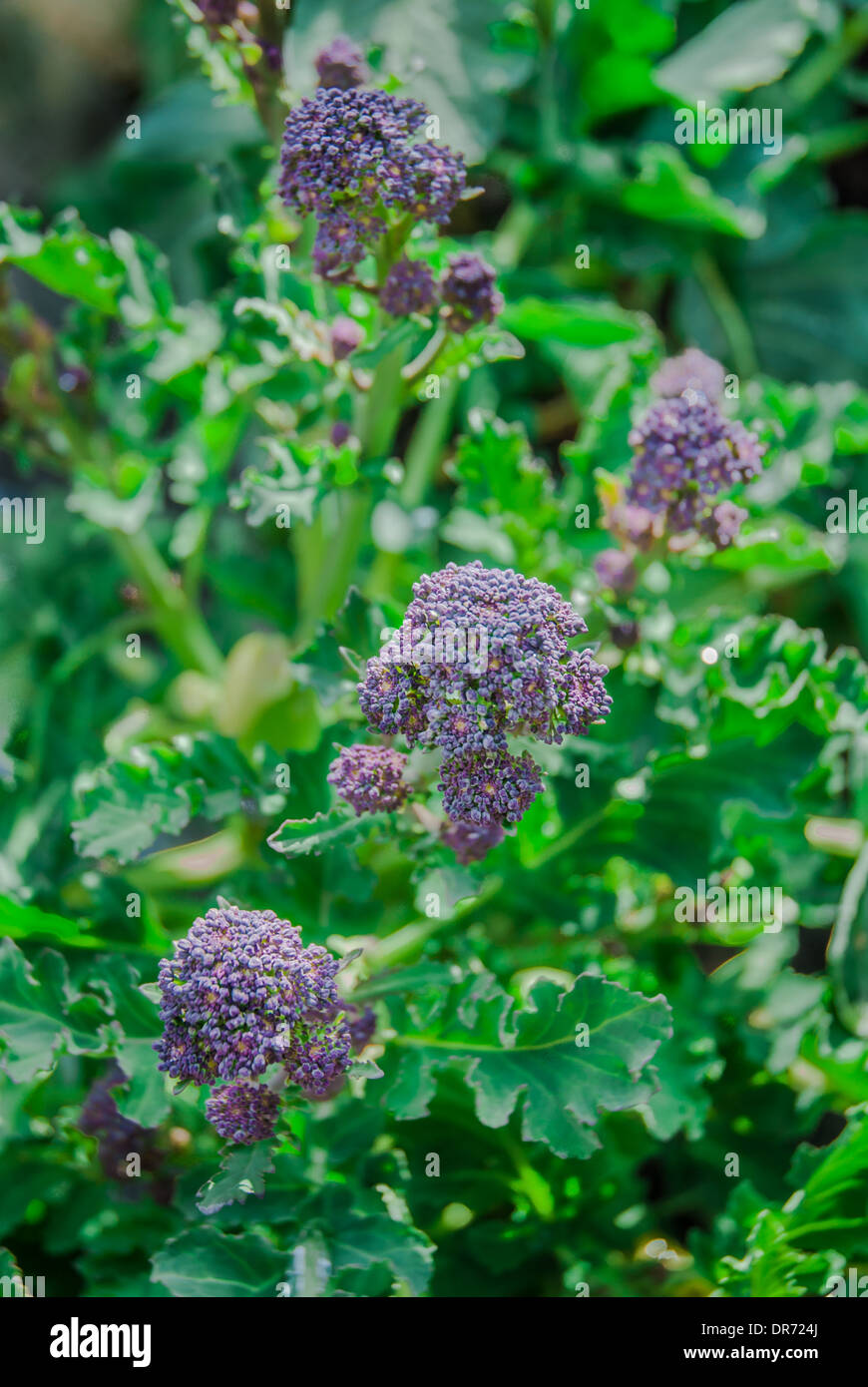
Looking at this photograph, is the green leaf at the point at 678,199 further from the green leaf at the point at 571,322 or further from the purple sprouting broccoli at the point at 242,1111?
the purple sprouting broccoli at the point at 242,1111

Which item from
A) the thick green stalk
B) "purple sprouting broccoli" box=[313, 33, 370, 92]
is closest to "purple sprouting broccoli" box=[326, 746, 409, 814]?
"purple sprouting broccoli" box=[313, 33, 370, 92]

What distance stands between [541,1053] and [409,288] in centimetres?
A: 52

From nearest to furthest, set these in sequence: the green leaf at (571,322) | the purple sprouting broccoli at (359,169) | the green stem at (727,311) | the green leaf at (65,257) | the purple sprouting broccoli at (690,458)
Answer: the purple sprouting broccoli at (359,169) < the purple sprouting broccoli at (690,458) < the green leaf at (65,257) < the green leaf at (571,322) < the green stem at (727,311)

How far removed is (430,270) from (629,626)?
31cm

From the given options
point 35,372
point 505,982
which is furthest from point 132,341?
point 505,982

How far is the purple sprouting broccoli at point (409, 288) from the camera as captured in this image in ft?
2.69

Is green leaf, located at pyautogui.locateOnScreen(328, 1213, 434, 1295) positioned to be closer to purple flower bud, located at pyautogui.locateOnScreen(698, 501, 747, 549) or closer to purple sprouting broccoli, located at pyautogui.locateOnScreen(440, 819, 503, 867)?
purple sprouting broccoli, located at pyautogui.locateOnScreen(440, 819, 503, 867)

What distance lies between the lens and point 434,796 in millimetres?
773

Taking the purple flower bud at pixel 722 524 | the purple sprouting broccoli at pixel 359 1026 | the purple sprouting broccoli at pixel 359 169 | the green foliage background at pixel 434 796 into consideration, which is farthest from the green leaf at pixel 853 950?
the purple sprouting broccoli at pixel 359 169

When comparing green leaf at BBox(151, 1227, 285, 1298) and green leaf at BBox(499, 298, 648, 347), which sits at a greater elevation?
green leaf at BBox(499, 298, 648, 347)

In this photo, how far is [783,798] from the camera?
921 millimetres

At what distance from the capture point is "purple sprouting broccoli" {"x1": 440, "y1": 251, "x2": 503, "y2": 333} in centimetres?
83

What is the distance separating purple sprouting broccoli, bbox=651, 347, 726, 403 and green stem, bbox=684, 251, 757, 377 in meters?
0.41

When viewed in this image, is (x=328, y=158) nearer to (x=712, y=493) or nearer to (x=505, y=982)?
(x=712, y=493)
